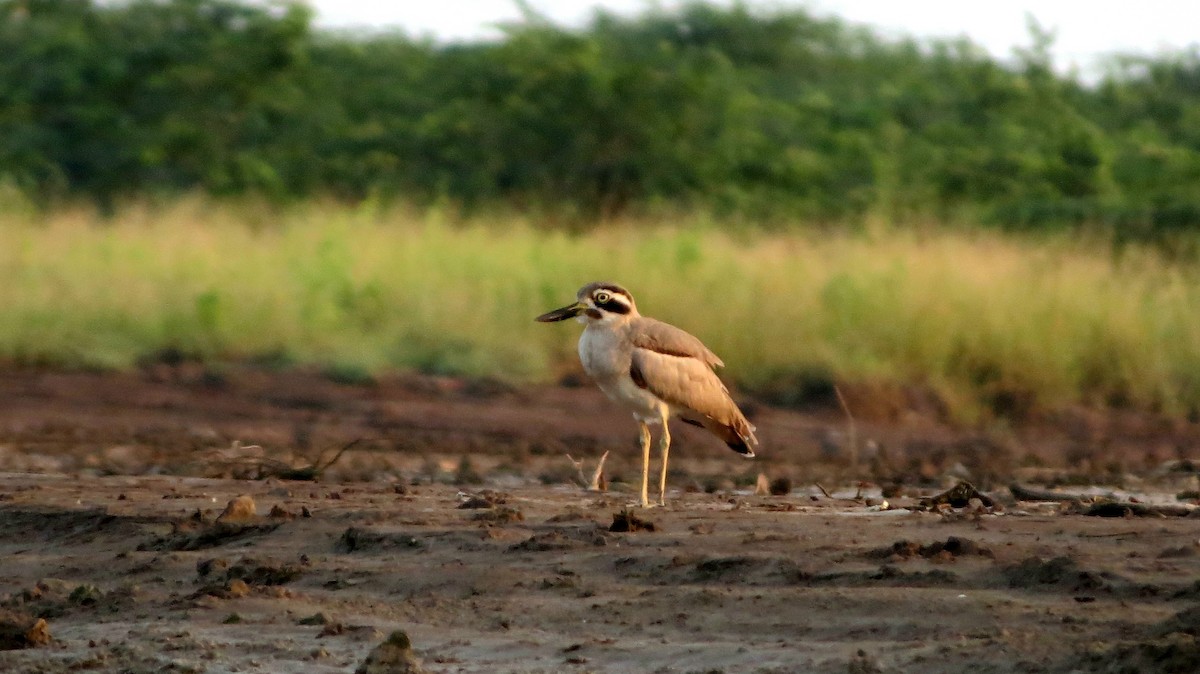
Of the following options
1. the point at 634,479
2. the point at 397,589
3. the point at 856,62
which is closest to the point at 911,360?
the point at 634,479

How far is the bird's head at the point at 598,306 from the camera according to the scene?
703cm

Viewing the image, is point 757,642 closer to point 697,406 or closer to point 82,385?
point 697,406

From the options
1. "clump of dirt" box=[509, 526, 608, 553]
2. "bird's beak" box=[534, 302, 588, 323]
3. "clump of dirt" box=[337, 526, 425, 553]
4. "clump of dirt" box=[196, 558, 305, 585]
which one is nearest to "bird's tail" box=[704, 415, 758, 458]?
"bird's beak" box=[534, 302, 588, 323]

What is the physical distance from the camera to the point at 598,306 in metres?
7.10

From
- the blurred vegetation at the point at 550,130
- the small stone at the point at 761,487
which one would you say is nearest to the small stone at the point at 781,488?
the small stone at the point at 761,487

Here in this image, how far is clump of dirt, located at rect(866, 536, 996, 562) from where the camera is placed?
203 inches

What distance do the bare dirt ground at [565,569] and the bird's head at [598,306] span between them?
76 cm

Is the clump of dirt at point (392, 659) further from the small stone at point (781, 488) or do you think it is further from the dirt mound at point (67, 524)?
the small stone at point (781, 488)

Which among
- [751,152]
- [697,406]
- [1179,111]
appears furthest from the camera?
[1179,111]

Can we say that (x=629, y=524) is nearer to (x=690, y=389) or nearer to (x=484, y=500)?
(x=484, y=500)

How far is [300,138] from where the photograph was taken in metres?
22.6

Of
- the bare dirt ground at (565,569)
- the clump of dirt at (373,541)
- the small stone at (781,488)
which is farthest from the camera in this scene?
the small stone at (781,488)

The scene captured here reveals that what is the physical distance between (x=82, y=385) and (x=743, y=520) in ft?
21.2

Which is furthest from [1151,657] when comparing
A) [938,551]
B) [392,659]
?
[392,659]
